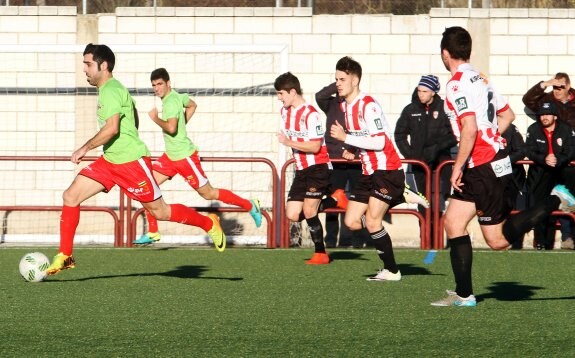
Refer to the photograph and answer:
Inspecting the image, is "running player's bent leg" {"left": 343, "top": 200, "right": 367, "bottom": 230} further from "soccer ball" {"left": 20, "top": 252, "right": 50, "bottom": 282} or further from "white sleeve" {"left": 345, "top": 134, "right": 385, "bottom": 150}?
"soccer ball" {"left": 20, "top": 252, "right": 50, "bottom": 282}

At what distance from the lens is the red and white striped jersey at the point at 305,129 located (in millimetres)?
12102

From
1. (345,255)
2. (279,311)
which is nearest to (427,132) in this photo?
(345,255)

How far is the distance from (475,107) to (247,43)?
783cm

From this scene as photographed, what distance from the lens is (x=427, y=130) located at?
1432cm

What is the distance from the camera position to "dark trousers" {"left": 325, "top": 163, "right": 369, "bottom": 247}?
566 inches

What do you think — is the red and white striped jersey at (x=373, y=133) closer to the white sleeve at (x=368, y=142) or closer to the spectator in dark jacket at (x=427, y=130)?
the white sleeve at (x=368, y=142)

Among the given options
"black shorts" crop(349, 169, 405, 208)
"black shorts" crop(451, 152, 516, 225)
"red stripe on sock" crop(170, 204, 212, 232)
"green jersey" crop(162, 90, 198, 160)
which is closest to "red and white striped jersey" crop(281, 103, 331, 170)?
"green jersey" crop(162, 90, 198, 160)

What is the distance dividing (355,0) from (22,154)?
19.9ft

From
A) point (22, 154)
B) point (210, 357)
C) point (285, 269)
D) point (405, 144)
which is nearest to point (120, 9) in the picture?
point (22, 154)

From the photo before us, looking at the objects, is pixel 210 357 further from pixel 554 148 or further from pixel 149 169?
pixel 554 148

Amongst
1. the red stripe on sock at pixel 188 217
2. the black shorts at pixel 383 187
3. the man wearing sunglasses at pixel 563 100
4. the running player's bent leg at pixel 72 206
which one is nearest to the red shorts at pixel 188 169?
the red stripe on sock at pixel 188 217

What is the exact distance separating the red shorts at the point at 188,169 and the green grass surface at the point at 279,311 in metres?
1.45

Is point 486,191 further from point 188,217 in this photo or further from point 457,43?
point 188,217

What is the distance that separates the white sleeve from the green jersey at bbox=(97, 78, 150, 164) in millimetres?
1829
